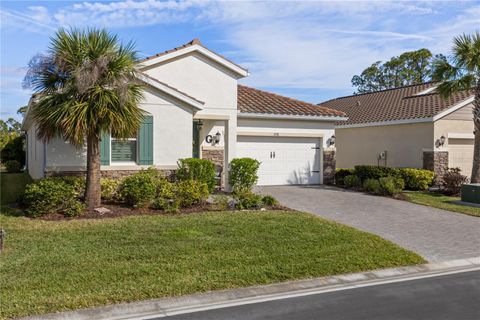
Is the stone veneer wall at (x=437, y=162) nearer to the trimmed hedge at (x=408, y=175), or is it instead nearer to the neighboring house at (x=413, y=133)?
the neighboring house at (x=413, y=133)

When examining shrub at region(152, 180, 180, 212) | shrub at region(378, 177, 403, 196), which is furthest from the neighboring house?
shrub at region(152, 180, 180, 212)

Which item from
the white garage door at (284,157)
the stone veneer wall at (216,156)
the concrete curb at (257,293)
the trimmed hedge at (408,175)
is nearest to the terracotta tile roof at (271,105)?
the white garage door at (284,157)

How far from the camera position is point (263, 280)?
7070 millimetres

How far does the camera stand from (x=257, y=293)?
6.64 m

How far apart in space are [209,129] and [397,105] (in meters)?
11.5

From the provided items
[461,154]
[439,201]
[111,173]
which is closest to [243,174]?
[111,173]

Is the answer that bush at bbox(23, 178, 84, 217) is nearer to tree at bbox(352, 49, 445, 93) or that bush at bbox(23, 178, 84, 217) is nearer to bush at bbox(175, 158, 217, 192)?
bush at bbox(175, 158, 217, 192)

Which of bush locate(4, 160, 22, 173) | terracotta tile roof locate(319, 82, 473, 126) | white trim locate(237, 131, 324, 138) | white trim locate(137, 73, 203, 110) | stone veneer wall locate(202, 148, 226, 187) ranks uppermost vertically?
terracotta tile roof locate(319, 82, 473, 126)

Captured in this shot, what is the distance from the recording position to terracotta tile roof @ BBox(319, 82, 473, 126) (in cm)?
2080

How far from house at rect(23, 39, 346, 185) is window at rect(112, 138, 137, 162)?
0.03 metres

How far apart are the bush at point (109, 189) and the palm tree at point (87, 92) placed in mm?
1072

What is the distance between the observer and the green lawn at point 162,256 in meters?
6.32

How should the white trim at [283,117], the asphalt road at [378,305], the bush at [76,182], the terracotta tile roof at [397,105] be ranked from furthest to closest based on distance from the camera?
the terracotta tile roof at [397,105] → the white trim at [283,117] → the bush at [76,182] → the asphalt road at [378,305]

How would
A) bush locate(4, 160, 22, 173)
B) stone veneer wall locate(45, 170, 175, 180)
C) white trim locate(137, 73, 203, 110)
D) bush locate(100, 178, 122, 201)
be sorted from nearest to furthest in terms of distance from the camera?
bush locate(100, 178, 122, 201)
stone veneer wall locate(45, 170, 175, 180)
white trim locate(137, 73, 203, 110)
bush locate(4, 160, 22, 173)
